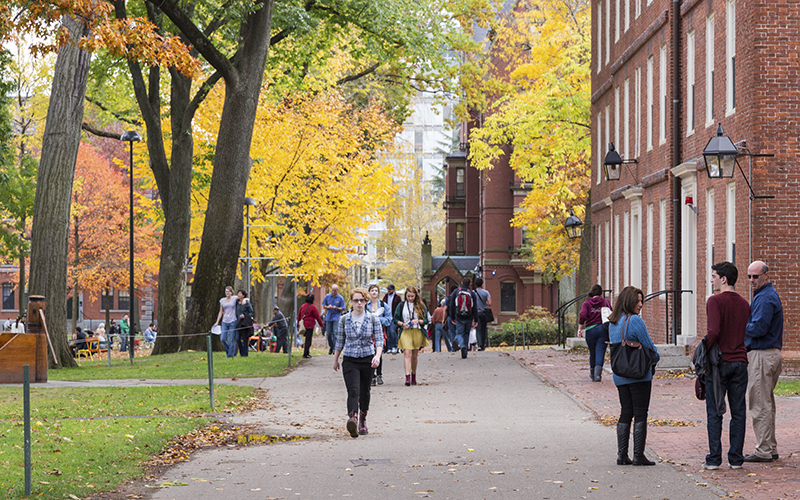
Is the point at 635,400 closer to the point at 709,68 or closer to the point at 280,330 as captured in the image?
the point at 709,68

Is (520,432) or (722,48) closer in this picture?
(520,432)

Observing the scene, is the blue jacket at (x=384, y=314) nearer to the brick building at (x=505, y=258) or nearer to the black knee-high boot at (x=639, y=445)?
the black knee-high boot at (x=639, y=445)

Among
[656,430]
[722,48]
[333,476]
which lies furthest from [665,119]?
[333,476]

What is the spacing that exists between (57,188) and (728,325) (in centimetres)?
1589

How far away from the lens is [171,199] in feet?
88.6

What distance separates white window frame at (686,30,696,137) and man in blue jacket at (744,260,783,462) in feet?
38.7

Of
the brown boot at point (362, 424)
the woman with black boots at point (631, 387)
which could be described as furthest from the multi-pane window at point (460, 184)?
the woman with black boots at point (631, 387)

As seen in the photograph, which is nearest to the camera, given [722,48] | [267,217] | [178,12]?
[722,48]

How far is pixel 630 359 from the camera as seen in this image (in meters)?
9.30

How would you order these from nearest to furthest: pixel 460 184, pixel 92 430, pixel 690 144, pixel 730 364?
pixel 730 364 → pixel 92 430 → pixel 690 144 → pixel 460 184

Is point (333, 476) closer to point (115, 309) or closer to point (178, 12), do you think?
point (178, 12)

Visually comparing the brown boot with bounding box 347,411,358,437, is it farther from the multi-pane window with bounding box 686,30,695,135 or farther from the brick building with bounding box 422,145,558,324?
the brick building with bounding box 422,145,558,324

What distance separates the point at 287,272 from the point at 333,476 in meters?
28.8

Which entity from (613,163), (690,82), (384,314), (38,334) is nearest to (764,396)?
(384,314)
